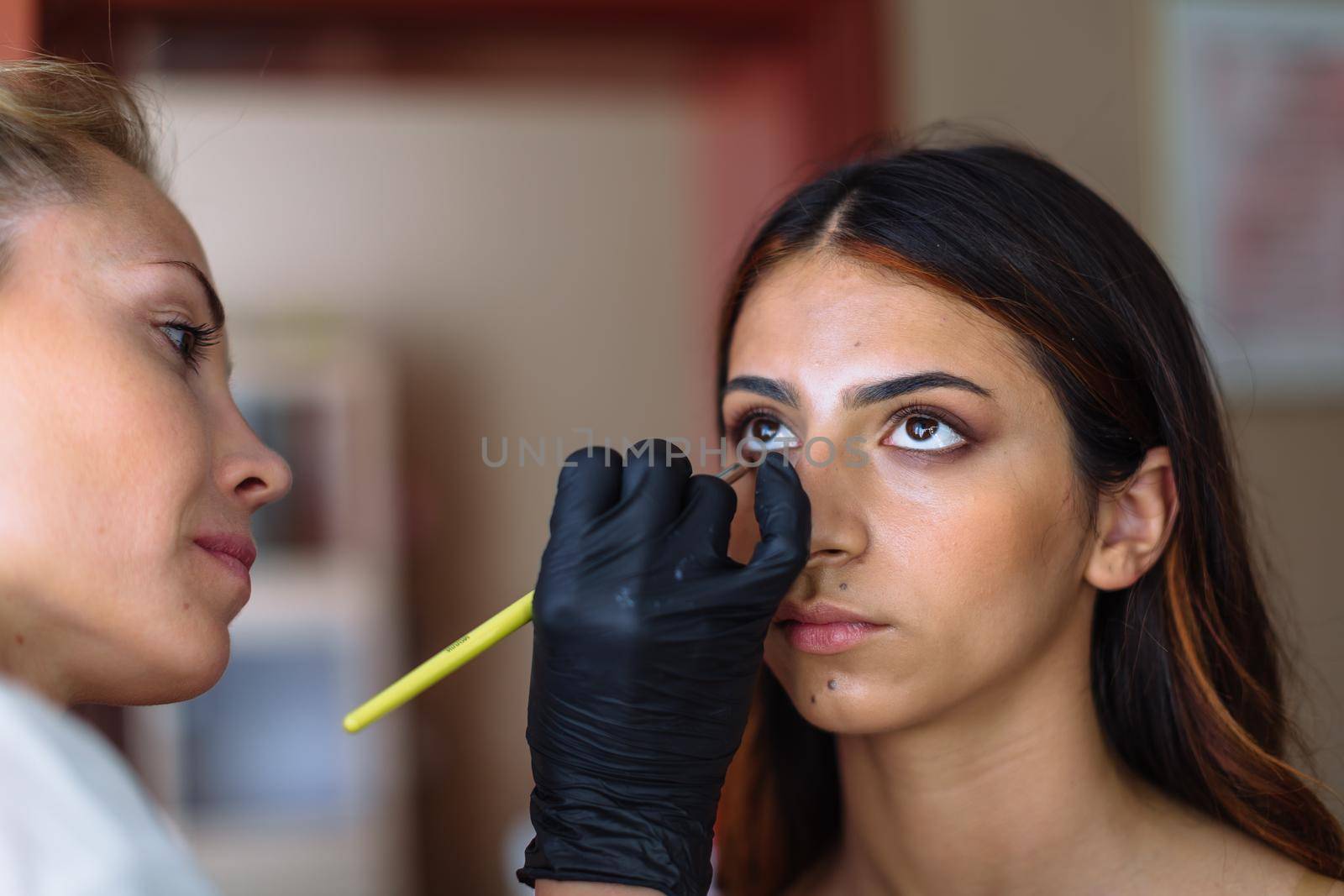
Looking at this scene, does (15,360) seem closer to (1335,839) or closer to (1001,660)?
(1001,660)

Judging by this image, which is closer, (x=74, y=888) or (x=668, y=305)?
(x=74, y=888)

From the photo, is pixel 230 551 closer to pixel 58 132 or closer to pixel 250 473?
pixel 250 473

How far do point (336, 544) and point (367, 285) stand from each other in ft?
3.19

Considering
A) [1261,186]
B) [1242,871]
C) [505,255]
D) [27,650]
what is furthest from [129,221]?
[505,255]

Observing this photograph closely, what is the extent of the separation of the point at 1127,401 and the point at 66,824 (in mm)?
877

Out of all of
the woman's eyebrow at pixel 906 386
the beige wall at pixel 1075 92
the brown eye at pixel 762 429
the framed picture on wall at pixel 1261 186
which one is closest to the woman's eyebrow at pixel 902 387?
the woman's eyebrow at pixel 906 386

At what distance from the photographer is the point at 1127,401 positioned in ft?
3.39

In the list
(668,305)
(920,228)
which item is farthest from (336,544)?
(920,228)

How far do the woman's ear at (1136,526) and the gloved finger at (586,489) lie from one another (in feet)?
1.56

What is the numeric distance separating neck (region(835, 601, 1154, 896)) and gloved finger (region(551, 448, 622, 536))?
0.40 metres

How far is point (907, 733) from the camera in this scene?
1062 mm

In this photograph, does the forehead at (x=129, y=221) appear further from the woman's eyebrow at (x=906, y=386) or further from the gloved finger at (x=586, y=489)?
the woman's eyebrow at (x=906, y=386)

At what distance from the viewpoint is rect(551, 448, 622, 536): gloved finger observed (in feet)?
2.73

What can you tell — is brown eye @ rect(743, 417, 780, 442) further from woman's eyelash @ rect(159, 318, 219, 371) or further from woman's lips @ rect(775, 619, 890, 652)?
woman's eyelash @ rect(159, 318, 219, 371)
